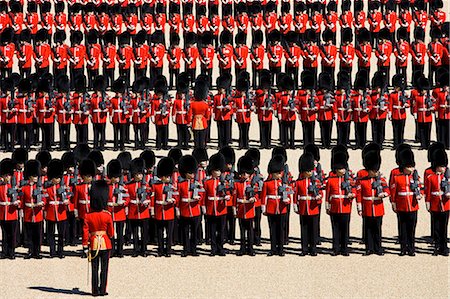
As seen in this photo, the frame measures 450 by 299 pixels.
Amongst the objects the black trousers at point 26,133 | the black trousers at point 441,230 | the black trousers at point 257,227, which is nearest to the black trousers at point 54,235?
the black trousers at point 257,227

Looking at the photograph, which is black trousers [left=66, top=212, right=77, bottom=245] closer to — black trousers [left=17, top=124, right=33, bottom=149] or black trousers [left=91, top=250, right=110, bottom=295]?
black trousers [left=91, top=250, right=110, bottom=295]

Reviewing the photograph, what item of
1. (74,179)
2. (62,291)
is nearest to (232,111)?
(74,179)

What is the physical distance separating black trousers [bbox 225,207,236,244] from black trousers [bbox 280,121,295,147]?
14.1 feet

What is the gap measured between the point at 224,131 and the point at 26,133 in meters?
2.94

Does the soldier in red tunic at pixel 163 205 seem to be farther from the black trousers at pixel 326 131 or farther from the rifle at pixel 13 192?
the black trousers at pixel 326 131

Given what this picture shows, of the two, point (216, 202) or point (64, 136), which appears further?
point (64, 136)

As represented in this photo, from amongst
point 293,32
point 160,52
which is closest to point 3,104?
point 160,52

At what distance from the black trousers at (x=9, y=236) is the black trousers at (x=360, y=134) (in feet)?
21.3

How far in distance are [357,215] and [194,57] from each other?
6297mm

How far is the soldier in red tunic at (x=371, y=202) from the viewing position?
18.7 meters

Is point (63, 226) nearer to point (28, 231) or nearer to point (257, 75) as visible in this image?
point (28, 231)

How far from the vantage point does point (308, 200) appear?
18.8 meters

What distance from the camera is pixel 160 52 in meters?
26.2

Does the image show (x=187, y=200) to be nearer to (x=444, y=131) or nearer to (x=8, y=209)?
(x=8, y=209)
